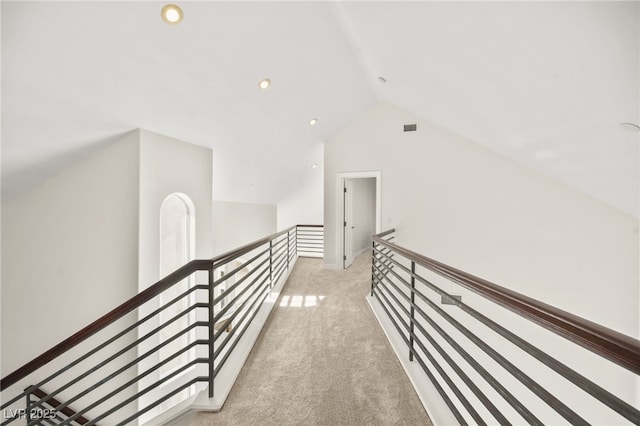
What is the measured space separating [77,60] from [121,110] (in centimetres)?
56

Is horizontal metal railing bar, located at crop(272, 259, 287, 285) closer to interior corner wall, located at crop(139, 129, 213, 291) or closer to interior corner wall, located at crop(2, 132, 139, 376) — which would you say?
interior corner wall, located at crop(139, 129, 213, 291)

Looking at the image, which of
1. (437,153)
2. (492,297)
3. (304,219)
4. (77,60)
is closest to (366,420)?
(492,297)

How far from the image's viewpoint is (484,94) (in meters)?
2.98

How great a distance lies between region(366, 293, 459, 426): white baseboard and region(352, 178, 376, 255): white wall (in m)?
3.99

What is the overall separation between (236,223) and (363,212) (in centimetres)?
308

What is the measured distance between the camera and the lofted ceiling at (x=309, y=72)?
1.86 m

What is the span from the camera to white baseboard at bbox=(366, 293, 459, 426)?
1598mm

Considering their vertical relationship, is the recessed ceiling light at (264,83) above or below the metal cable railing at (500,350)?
above

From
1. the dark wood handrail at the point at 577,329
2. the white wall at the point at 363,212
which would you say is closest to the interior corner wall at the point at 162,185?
the dark wood handrail at the point at 577,329

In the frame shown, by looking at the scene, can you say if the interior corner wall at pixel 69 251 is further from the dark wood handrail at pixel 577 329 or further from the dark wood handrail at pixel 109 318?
the dark wood handrail at pixel 577 329

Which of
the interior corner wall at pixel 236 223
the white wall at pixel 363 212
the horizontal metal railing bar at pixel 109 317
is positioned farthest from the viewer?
the white wall at pixel 363 212

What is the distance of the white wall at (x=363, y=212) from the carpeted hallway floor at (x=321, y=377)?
341 centimetres

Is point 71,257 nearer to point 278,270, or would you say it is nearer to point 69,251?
point 69,251

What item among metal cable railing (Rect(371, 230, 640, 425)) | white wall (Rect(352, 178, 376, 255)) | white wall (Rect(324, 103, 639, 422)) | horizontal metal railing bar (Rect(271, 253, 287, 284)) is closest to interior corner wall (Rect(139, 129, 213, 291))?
horizontal metal railing bar (Rect(271, 253, 287, 284))
